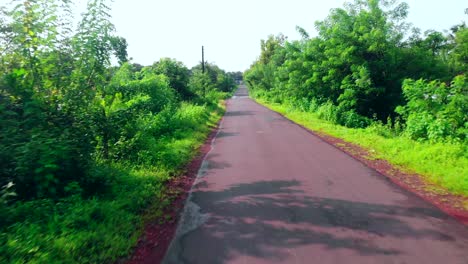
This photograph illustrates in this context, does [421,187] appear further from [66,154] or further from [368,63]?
[368,63]

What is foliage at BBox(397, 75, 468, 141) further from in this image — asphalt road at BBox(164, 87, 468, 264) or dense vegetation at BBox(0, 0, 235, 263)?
dense vegetation at BBox(0, 0, 235, 263)

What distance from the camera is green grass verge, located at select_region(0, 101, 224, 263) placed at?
3900mm

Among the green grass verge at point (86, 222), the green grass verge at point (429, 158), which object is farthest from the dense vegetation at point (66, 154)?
the green grass verge at point (429, 158)

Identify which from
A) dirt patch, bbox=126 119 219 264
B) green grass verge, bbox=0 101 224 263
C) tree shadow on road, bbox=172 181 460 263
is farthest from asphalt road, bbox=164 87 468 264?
green grass verge, bbox=0 101 224 263

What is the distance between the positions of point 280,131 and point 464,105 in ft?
24.3

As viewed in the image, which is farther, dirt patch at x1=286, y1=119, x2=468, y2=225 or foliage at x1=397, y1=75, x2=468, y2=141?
foliage at x1=397, y1=75, x2=468, y2=141

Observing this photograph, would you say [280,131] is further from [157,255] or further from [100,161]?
[157,255]

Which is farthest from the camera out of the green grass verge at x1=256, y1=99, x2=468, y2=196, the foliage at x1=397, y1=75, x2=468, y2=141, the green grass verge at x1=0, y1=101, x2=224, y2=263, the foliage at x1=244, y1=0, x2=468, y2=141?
the foliage at x1=244, y1=0, x2=468, y2=141

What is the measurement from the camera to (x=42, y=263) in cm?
362

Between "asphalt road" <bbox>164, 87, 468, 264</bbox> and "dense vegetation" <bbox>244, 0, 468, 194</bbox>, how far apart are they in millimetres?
2758

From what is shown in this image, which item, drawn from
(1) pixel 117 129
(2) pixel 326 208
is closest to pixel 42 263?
(2) pixel 326 208

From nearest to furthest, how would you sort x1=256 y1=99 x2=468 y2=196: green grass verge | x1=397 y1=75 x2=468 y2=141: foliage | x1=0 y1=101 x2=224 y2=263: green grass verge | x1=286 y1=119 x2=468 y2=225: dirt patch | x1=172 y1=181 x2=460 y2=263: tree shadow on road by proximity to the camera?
x1=0 y1=101 x2=224 y2=263: green grass verge, x1=172 y1=181 x2=460 y2=263: tree shadow on road, x1=286 y1=119 x2=468 y2=225: dirt patch, x1=256 y1=99 x2=468 y2=196: green grass verge, x1=397 y1=75 x2=468 y2=141: foliage

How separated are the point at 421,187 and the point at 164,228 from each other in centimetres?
525

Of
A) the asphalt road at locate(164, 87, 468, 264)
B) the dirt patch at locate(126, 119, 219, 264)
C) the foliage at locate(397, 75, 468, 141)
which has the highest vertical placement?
the foliage at locate(397, 75, 468, 141)
